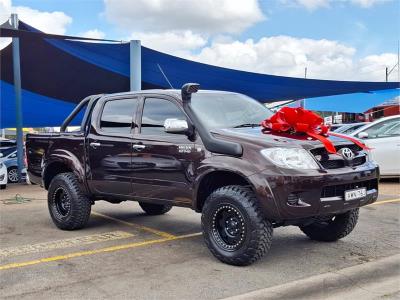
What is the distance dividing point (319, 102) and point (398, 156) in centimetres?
1078

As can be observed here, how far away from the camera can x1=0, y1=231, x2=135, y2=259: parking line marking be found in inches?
218

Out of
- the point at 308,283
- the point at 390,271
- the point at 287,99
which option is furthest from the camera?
the point at 287,99

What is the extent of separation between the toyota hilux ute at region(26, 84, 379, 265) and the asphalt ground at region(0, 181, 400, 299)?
29 cm

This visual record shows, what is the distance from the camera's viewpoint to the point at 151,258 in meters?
5.19

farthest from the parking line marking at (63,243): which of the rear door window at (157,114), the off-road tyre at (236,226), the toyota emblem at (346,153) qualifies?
the toyota emblem at (346,153)

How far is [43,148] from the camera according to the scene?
23.3 ft

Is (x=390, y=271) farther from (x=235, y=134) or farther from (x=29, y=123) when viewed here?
(x=29, y=123)

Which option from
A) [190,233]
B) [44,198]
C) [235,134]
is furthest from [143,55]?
[235,134]

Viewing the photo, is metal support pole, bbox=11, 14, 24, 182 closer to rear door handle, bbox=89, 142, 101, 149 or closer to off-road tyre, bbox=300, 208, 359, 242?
rear door handle, bbox=89, 142, 101, 149

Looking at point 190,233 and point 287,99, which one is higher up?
point 287,99

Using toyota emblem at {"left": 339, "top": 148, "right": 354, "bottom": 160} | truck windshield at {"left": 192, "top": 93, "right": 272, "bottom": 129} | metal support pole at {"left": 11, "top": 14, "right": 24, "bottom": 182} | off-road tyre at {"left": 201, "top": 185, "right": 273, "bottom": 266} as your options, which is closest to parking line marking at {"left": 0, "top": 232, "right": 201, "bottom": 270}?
off-road tyre at {"left": 201, "top": 185, "right": 273, "bottom": 266}

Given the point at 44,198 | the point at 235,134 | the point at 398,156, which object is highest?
the point at 235,134

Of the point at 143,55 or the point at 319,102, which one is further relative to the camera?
the point at 319,102

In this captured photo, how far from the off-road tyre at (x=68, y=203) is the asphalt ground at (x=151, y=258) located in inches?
5.3
